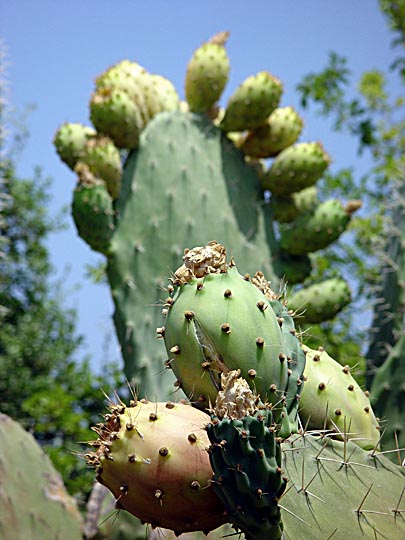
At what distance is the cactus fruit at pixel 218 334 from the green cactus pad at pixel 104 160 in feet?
6.27

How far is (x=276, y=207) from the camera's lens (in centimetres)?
349

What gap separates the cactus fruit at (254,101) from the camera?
10.9 feet

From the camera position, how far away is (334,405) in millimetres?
1492

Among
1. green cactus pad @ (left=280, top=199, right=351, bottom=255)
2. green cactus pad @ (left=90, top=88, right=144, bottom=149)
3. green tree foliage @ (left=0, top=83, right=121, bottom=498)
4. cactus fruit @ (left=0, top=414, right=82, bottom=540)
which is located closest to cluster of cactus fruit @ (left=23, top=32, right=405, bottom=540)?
cactus fruit @ (left=0, top=414, right=82, bottom=540)

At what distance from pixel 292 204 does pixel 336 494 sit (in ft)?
7.35

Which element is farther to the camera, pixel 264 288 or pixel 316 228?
pixel 316 228

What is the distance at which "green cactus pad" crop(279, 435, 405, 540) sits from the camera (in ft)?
4.17

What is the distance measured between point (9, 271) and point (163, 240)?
4913 mm

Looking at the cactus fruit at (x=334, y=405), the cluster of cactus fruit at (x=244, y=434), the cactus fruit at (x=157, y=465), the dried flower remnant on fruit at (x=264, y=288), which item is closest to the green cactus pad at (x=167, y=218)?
the cluster of cactus fruit at (x=244, y=434)

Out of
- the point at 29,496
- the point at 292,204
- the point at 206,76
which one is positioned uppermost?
the point at 206,76

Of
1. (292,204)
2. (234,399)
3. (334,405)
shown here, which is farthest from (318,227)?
(234,399)

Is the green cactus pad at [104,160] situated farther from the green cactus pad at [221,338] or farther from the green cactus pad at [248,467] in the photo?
the green cactus pad at [248,467]

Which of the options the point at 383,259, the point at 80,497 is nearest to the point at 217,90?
the point at 383,259

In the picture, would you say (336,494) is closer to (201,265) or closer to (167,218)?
(201,265)
